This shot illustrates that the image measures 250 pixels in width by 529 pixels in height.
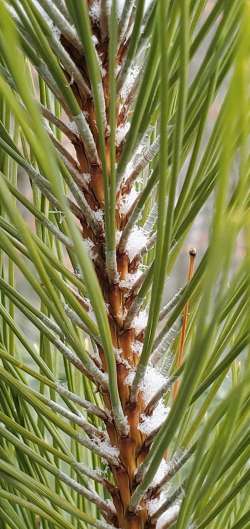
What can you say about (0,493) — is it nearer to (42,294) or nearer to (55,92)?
(42,294)

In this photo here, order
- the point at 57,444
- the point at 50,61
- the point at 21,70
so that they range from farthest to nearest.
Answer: the point at 57,444, the point at 50,61, the point at 21,70

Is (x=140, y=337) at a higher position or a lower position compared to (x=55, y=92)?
lower

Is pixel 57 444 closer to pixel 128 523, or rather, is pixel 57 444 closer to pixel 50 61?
pixel 128 523

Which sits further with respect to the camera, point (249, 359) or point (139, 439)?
point (139, 439)

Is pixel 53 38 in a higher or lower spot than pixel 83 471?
higher

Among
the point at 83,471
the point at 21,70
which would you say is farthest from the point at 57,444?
the point at 21,70

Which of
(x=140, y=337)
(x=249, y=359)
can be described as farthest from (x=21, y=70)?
(x=140, y=337)

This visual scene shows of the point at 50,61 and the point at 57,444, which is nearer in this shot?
the point at 50,61

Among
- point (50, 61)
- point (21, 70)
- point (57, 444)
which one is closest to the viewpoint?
point (21, 70)

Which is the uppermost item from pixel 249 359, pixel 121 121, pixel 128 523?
pixel 121 121
